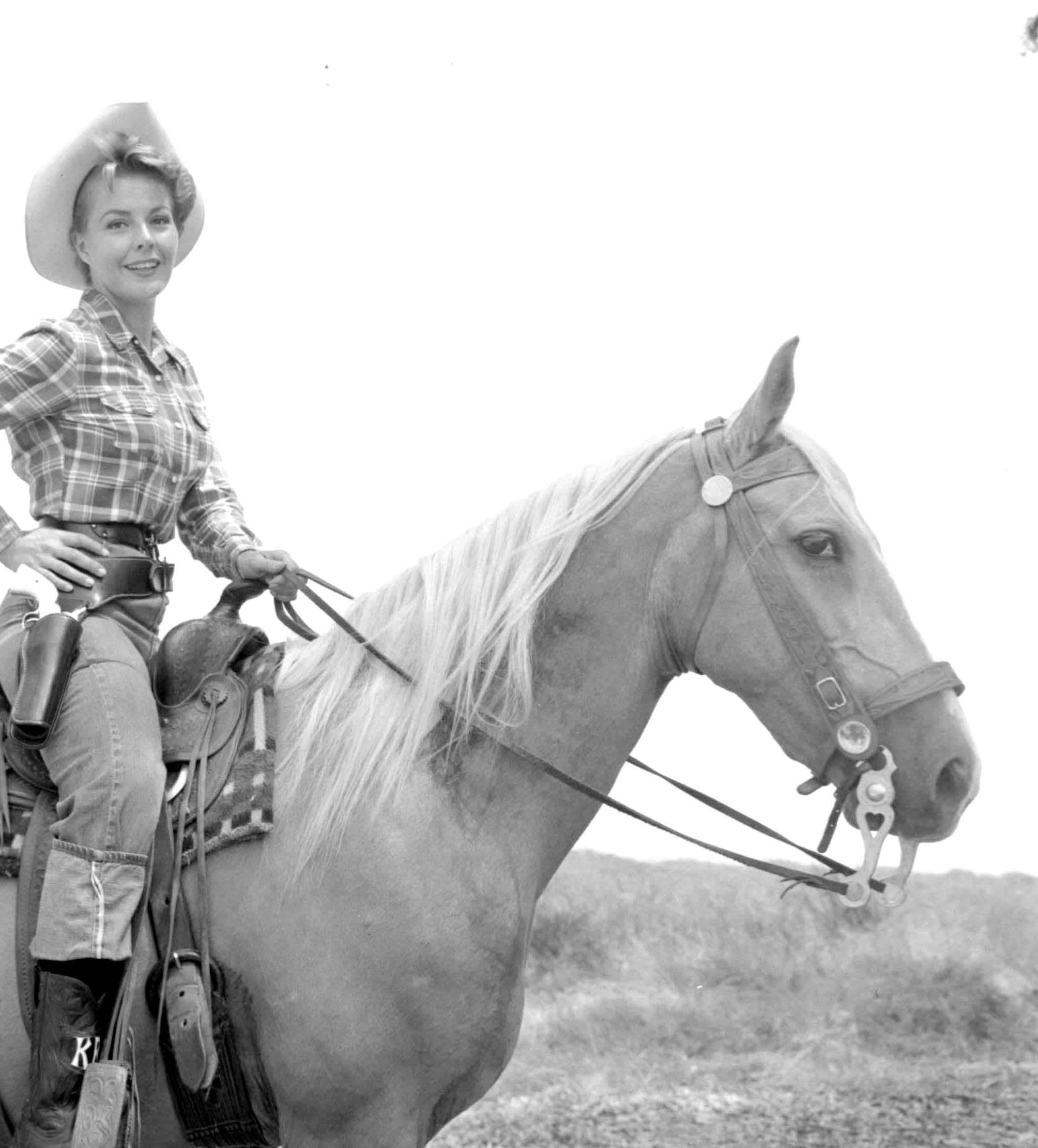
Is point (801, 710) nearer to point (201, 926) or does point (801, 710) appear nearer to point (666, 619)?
point (666, 619)

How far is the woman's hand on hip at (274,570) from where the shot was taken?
3539 mm

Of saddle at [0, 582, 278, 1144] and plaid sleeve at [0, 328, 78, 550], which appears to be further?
plaid sleeve at [0, 328, 78, 550]

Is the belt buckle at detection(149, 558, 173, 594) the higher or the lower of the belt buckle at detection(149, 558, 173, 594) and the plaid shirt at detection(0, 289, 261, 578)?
the lower

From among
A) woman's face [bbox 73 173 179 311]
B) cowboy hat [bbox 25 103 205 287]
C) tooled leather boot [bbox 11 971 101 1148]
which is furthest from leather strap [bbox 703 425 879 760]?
cowboy hat [bbox 25 103 205 287]

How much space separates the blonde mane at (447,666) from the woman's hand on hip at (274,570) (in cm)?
38

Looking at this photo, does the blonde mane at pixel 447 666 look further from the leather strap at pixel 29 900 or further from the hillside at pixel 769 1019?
the hillside at pixel 769 1019

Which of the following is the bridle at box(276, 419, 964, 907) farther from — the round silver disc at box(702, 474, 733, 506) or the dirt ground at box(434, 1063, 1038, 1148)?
the dirt ground at box(434, 1063, 1038, 1148)

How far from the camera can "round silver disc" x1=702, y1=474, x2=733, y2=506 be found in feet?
10.0

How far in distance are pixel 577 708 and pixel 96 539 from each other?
4.20 ft

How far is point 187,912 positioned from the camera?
304cm

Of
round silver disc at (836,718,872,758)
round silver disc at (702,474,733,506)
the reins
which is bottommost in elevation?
the reins

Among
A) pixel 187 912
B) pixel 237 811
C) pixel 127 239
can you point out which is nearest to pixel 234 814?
pixel 237 811

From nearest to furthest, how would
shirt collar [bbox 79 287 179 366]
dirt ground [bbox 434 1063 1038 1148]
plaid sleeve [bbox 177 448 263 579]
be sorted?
1. shirt collar [bbox 79 287 179 366]
2. plaid sleeve [bbox 177 448 263 579]
3. dirt ground [bbox 434 1063 1038 1148]

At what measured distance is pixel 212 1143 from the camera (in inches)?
120
